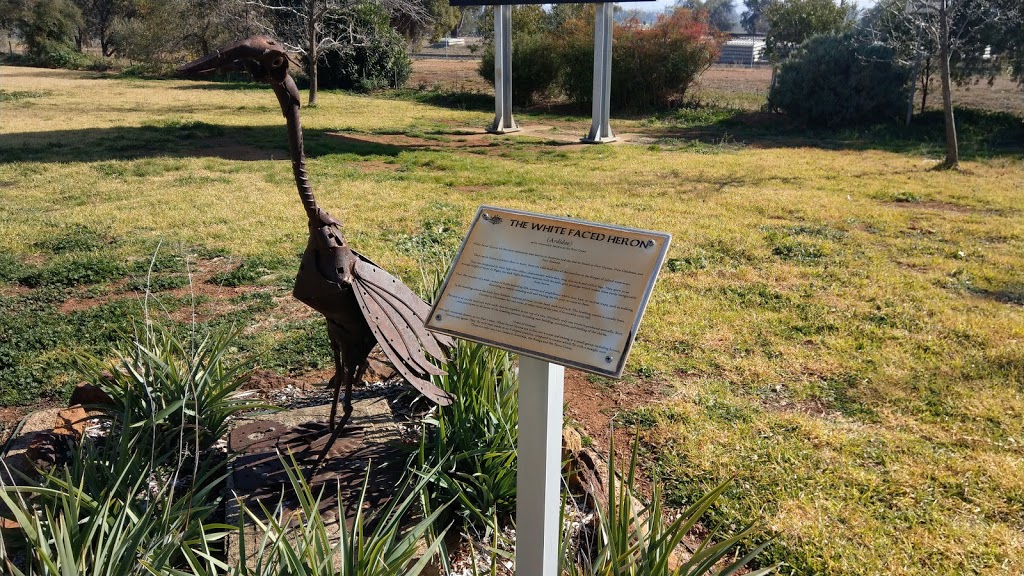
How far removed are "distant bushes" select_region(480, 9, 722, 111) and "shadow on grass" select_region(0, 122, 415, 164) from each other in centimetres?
713

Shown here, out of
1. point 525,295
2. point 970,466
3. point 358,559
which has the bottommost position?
point 970,466

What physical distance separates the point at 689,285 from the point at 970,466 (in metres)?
2.51

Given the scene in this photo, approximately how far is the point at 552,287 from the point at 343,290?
91cm

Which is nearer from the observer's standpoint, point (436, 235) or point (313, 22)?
point (436, 235)

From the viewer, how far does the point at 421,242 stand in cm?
634

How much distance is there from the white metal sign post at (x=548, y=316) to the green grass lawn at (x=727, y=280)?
1.25 metres

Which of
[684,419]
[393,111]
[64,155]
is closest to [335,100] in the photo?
[393,111]

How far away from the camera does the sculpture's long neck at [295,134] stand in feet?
8.22

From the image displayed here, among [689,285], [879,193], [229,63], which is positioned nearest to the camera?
[229,63]

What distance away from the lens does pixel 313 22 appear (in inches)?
607

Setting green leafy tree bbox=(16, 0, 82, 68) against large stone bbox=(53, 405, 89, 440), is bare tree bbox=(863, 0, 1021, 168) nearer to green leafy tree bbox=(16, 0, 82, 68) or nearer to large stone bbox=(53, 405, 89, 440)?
large stone bbox=(53, 405, 89, 440)

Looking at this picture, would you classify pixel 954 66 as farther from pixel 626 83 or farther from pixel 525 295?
pixel 525 295

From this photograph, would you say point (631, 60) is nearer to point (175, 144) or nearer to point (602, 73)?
point (602, 73)

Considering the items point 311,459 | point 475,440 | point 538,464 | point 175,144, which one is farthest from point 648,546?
point 175,144
